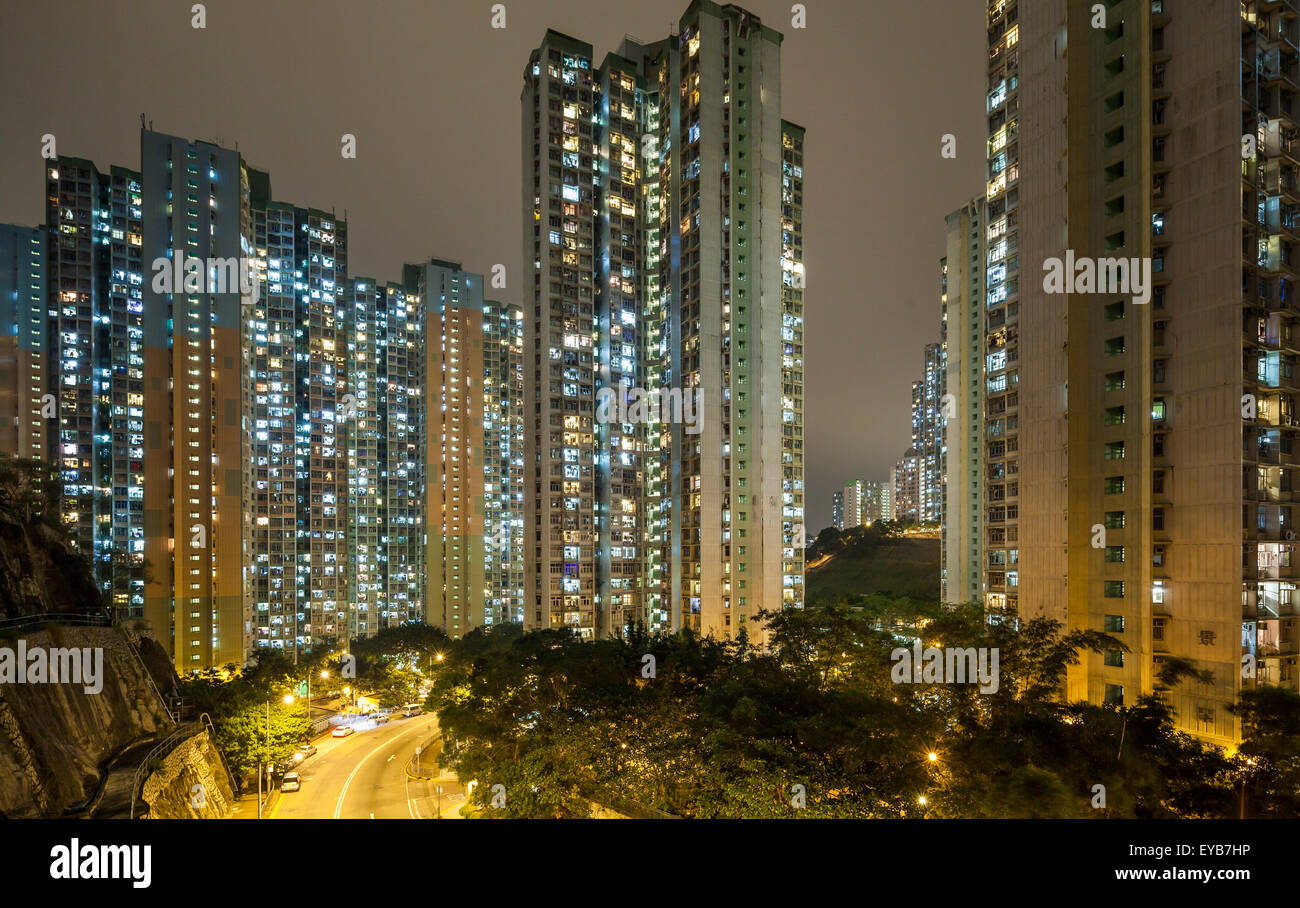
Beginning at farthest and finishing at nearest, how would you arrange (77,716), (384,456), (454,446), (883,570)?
(883,570), (384,456), (454,446), (77,716)

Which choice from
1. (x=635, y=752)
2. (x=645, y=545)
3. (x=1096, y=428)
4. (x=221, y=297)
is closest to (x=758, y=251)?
(x=645, y=545)

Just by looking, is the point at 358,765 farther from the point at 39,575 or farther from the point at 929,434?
the point at 929,434

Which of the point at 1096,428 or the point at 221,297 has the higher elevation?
the point at 221,297

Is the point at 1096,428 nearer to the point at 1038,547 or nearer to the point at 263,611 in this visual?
the point at 1038,547

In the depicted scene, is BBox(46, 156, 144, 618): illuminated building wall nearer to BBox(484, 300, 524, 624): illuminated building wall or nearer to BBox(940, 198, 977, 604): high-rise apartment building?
BBox(484, 300, 524, 624): illuminated building wall

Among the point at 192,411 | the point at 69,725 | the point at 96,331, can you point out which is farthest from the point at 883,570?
the point at 96,331

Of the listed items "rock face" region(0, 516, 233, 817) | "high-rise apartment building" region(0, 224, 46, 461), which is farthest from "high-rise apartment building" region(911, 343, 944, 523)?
"high-rise apartment building" region(0, 224, 46, 461)

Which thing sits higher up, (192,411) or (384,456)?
(192,411)
